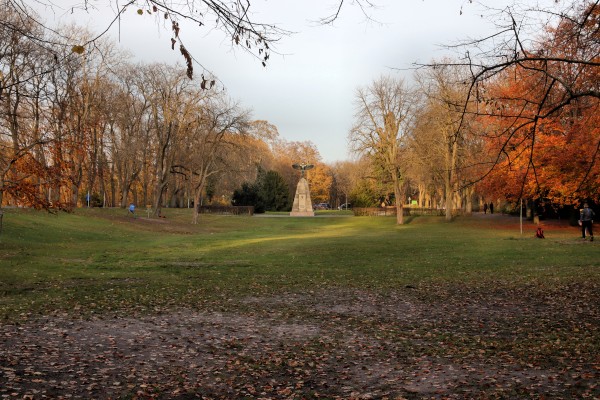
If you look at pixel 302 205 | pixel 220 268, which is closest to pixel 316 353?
pixel 220 268

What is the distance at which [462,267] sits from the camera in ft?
64.1

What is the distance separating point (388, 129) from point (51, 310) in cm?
4826

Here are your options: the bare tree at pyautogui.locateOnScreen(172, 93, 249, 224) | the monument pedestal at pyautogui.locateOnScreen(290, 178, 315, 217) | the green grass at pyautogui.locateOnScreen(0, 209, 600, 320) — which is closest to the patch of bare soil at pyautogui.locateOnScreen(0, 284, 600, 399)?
the green grass at pyautogui.locateOnScreen(0, 209, 600, 320)

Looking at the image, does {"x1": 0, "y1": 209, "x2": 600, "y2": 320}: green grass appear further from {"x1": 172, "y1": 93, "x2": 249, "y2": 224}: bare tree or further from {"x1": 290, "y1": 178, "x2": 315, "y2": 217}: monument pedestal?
{"x1": 290, "y1": 178, "x2": 315, "y2": 217}: monument pedestal

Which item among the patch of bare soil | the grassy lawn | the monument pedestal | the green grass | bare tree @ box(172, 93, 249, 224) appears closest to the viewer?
the patch of bare soil

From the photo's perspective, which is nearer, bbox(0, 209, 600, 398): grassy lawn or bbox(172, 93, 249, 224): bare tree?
bbox(0, 209, 600, 398): grassy lawn

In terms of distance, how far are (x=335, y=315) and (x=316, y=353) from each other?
10.1 feet

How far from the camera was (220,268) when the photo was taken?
19.1 meters

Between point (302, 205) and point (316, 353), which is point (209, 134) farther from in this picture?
point (316, 353)

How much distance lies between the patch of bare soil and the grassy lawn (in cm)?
3

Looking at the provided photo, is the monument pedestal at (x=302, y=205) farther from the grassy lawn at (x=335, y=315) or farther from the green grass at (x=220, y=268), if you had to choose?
the grassy lawn at (x=335, y=315)

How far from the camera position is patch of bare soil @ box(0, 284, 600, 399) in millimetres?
6012

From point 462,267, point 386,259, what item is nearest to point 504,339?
point 462,267

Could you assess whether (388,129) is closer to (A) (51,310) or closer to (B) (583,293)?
(B) (583,293)
